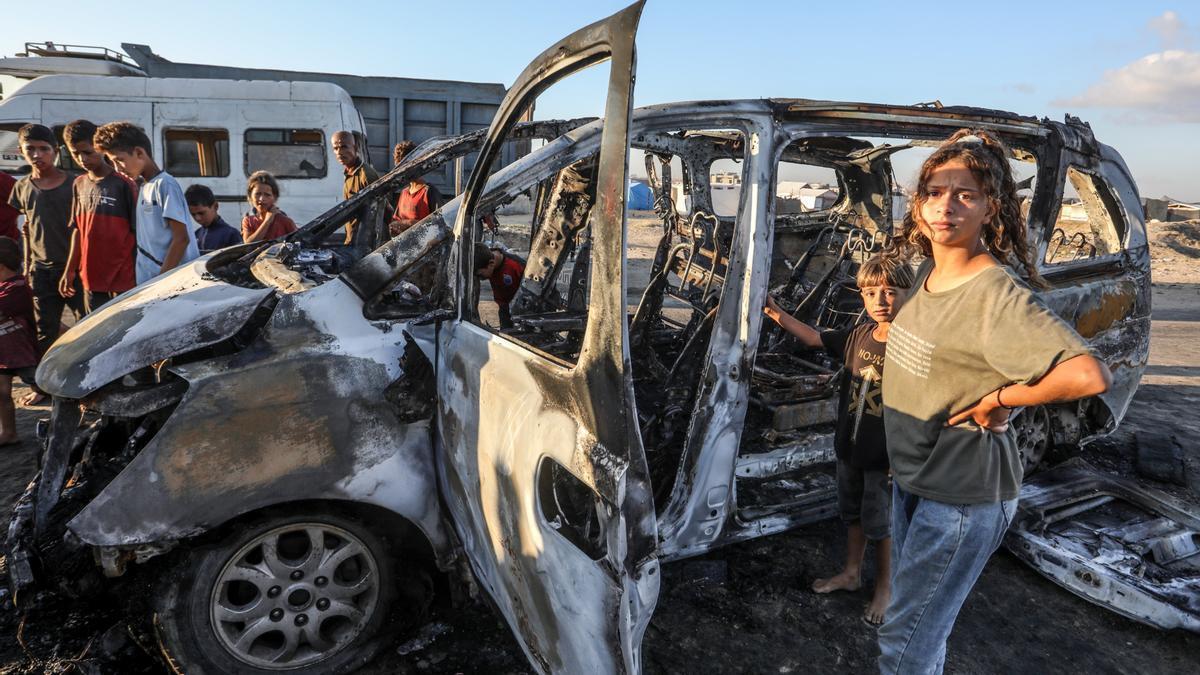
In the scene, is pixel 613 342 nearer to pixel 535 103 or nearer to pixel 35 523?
pixel 535 103

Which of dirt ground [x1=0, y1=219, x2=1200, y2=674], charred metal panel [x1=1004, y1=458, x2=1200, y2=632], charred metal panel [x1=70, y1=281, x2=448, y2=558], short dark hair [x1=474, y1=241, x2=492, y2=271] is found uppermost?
short dark hair [x1=474, y1=241, x2=492, y2=271]

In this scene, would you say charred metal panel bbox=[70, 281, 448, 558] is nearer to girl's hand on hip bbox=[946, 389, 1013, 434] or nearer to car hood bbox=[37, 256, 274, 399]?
car hood bbox=[37, 256, 274, 399]

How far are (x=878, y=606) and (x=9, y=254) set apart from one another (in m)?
5.16

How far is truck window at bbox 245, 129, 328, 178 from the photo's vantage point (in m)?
8.53

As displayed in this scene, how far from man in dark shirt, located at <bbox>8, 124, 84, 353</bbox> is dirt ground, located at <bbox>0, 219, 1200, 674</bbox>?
5.78 feet

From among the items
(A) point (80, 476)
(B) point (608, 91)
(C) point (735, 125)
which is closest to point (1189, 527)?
(C) point (735, 125)

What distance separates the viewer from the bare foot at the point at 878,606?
8.66 ft

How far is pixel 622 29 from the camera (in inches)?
57.1

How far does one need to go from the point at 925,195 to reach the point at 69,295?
5068 millimetres

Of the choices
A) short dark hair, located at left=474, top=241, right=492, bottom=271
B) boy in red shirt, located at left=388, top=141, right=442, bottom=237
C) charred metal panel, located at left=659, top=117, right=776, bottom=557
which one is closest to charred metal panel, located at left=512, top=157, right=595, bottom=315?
boy in red shirt, located at left=388, top=141, right=442, bottom=237

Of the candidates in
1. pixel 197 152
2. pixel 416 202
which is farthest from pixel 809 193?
pixel 416 202

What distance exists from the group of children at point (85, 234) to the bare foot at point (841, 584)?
370 cm

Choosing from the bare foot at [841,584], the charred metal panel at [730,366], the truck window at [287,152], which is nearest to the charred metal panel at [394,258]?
the charred metal panel at [730,366]

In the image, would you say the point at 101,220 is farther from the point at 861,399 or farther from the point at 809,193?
the point at 809,193
